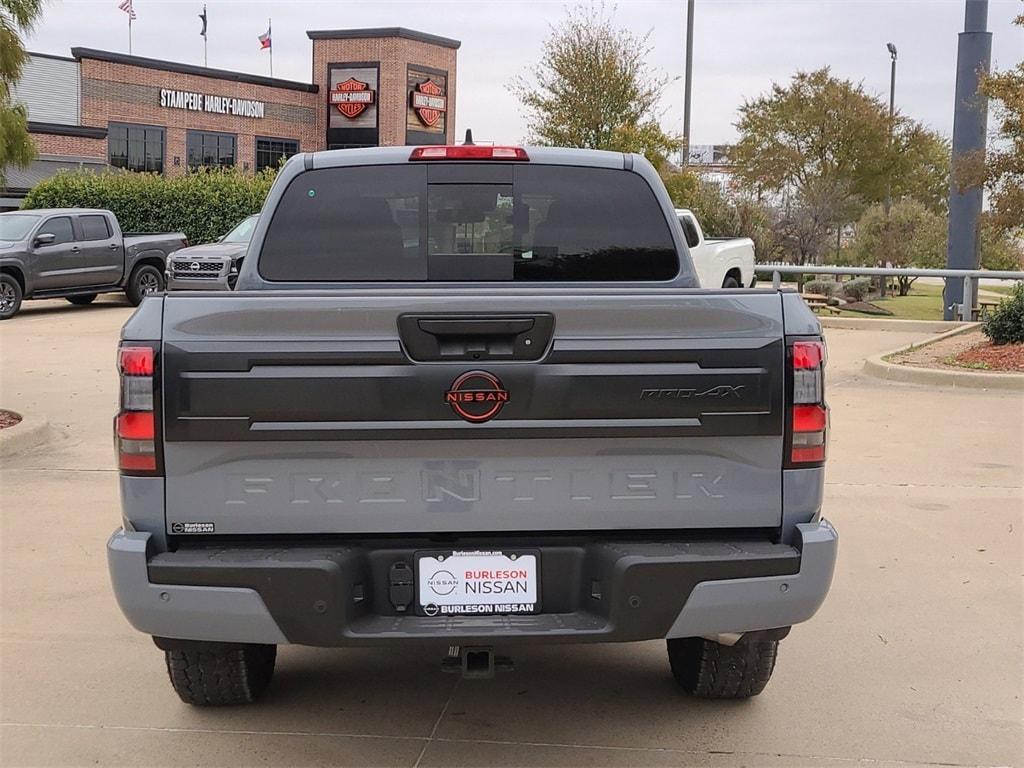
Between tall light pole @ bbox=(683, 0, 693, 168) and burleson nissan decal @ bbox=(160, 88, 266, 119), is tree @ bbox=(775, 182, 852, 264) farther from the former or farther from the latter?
burleson nissan decal @ bbox=(160, 88, 266, 119)

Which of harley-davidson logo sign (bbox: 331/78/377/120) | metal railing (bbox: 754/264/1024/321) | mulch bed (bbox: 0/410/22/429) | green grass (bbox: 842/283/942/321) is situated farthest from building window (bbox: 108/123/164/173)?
mulch bed (bbox: 0/410/22/429)

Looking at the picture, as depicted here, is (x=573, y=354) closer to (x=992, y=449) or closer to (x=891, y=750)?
(x=891, y=750)

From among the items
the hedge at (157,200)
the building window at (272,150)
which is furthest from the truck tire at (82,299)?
the building window at (272,150)

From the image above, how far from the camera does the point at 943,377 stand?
13047 millimetres

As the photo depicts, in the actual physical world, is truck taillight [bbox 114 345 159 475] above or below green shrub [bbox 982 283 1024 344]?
above

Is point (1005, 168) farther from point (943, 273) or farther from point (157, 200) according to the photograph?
point (157, 200)

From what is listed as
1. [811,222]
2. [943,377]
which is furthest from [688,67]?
[943,377]

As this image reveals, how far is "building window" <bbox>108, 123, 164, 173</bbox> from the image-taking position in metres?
50.1

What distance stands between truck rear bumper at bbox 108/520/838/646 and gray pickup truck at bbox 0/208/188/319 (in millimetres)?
17269

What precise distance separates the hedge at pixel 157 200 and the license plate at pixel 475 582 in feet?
84.7

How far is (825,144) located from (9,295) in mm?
26634

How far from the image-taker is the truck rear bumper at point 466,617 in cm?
363

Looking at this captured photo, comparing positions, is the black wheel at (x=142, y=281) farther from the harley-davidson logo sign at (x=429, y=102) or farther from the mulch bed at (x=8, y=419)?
the harley-davidson logo sign at (x=429, y=102)

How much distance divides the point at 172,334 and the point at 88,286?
19.5 meters
